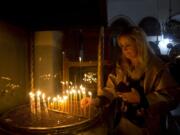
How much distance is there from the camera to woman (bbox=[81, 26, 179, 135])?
255cm

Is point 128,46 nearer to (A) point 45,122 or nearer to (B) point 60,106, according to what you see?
(A) point 45,122

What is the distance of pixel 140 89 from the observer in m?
2.71

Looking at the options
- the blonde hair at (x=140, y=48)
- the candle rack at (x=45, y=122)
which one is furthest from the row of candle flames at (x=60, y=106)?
the blonde hair at (x=140, y=48)

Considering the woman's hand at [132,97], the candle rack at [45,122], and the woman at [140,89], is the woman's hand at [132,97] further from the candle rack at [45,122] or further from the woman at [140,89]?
the candle rack at [45,122]

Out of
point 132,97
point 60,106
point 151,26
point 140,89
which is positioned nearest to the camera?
point 132,97

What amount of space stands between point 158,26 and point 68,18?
1142cm

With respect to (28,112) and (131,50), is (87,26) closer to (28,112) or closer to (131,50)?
(131,50)

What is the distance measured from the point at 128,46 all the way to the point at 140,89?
40cm

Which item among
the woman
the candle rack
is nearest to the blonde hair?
the woman

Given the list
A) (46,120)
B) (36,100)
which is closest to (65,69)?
(36,100)

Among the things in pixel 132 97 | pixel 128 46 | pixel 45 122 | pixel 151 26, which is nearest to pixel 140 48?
pixel 128 46

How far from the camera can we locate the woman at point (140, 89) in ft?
8.38

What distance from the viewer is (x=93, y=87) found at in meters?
5.09

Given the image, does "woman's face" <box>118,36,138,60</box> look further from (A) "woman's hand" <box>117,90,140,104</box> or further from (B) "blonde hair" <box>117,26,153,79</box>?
(A) "woman's hand" <box>117,90,140,104</box>
